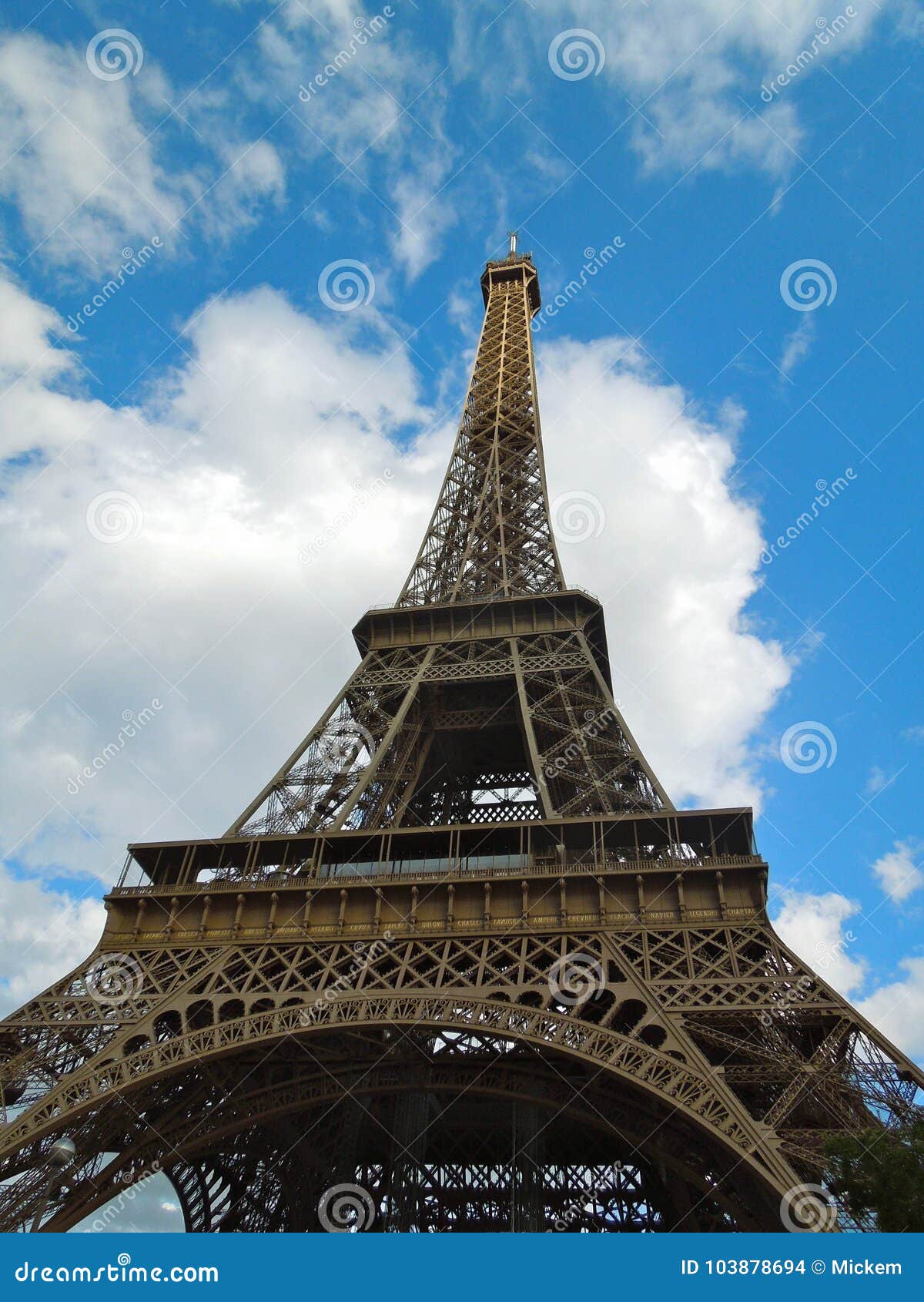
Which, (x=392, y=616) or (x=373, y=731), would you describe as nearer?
(x=373, y=731)

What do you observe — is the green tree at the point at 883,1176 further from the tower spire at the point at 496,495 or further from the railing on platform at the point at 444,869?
the tower spire at the point at 496,495

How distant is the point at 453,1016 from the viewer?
21.3 meters

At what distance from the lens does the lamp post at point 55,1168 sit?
21312mm

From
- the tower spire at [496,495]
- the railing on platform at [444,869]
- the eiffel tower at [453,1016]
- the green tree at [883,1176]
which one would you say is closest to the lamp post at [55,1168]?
the eiffel tower at [453,1016]

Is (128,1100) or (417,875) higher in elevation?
(417,875)

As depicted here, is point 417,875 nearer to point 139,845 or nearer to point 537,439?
point 139,845

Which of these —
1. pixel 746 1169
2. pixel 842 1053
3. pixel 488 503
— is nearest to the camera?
pixel 746 1169

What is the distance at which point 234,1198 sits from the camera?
3238 cm

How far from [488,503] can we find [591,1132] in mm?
25880

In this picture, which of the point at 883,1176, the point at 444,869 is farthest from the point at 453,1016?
the point at 883,1176

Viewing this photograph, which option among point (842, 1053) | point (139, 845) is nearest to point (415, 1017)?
point (842, 1053)

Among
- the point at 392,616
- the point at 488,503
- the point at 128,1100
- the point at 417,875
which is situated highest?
the point at 488,503

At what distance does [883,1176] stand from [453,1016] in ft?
30.8

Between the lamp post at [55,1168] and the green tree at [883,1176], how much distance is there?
1550 cm
